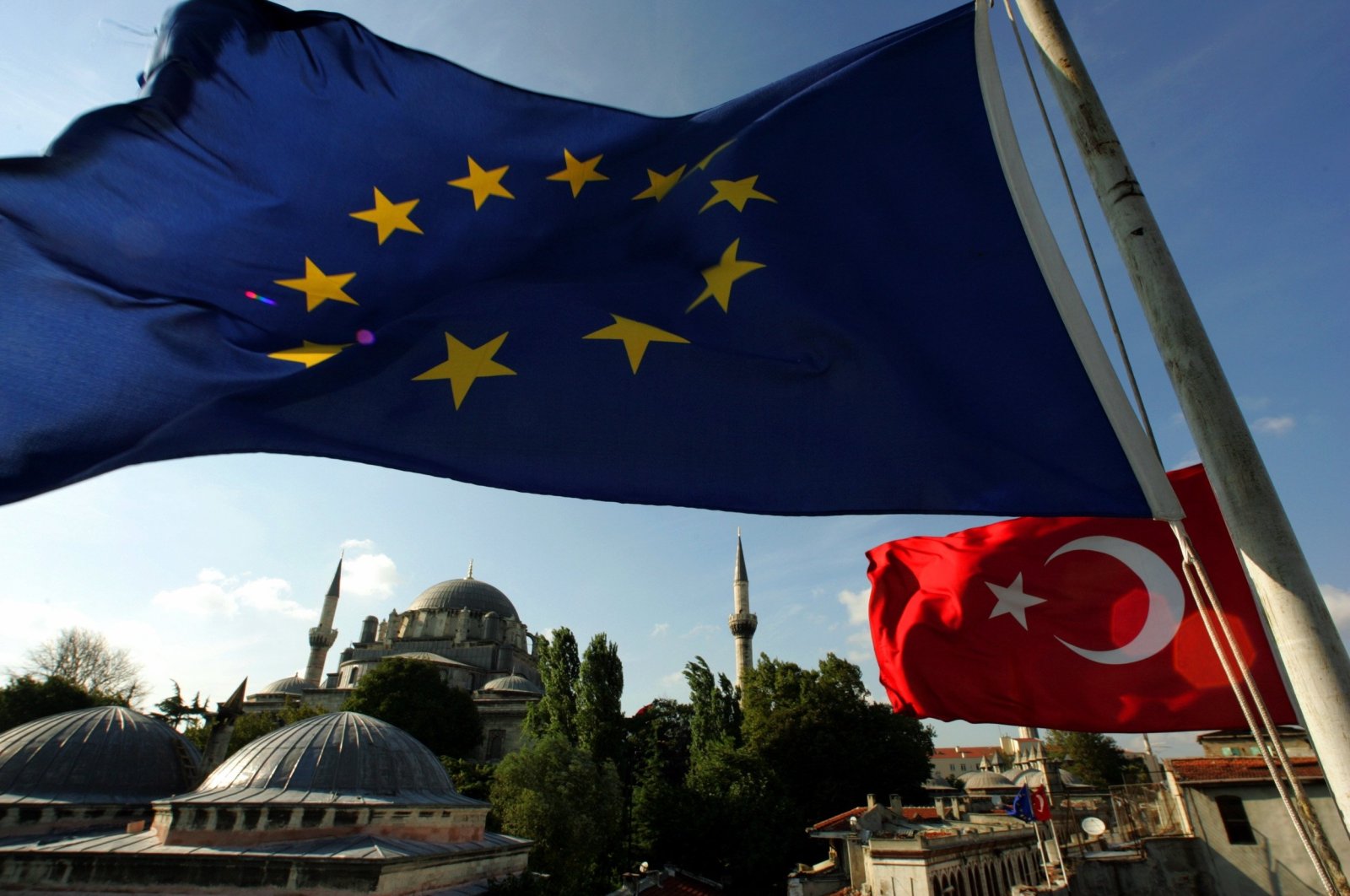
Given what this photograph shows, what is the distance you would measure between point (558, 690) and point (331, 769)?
14533 mm

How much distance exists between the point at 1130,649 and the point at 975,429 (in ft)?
7.31

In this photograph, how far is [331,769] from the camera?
51.3 feet

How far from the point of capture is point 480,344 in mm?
3656

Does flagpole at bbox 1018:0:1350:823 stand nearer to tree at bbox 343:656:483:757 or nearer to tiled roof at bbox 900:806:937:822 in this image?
tiled roof at bbox 900:806:937:822

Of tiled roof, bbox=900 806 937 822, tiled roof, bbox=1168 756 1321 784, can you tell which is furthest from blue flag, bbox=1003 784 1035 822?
tiled roof, bbox=900 806 937 822

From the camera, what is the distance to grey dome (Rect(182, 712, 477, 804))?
1484 cm

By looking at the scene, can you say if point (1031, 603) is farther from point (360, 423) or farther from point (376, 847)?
point (376, 847)

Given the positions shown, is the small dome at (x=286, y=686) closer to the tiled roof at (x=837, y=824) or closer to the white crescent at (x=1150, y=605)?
the tiled roof at (x=837, y=824)

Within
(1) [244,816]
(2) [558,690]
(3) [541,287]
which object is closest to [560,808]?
(1) [244,816]

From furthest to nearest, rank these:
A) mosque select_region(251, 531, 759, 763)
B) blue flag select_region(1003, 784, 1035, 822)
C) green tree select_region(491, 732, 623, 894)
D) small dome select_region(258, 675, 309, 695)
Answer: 1. small dome select_region(258, 675, 309, 695)
2. mosque select_region(251, 531, 759, 763)
3. green tree select_region(491, 732, 623, 894)
4. blue flag select_region(1003, 784, 1035, 822)

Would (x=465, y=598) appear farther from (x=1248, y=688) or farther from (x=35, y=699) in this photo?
(x=1248, y=688)

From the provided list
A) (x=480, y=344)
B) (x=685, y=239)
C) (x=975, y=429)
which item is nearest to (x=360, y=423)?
(x=480, y=344)

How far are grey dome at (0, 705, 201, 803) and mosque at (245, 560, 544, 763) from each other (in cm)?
2632

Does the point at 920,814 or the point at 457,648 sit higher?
the point at 457,648
